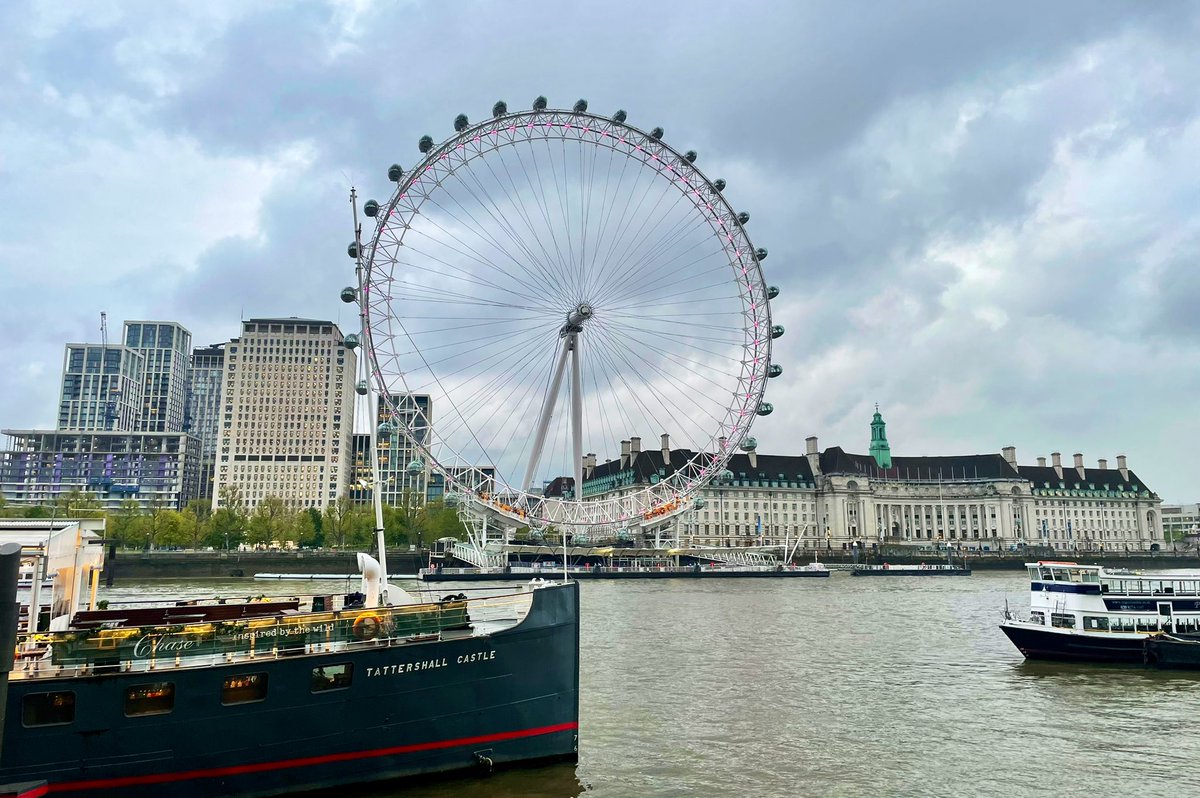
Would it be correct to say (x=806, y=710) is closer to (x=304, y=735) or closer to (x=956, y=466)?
(x=304, y=735)

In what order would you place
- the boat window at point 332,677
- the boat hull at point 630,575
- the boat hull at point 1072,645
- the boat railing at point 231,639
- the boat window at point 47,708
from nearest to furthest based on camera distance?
the boat window at point 47,708 < the boat railing at point 231,639 < the boat window at point 332,677 < the boat hull at point 1072,645 < the boat hull at point 630,575

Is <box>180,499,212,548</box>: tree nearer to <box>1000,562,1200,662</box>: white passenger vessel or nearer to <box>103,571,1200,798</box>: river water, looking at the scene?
<box>103,571,1200,798</box>: river water

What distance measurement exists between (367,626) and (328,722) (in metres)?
1.87

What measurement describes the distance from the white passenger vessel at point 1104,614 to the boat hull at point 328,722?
24.4 m

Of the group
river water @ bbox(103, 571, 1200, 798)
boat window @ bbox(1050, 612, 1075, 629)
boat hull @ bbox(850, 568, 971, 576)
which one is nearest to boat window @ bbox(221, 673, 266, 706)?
river water @ bbox(103, 571, 1200, 798)

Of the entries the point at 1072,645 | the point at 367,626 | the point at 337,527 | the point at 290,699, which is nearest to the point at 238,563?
the point at 337,527

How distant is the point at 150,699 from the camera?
1574 centimetres

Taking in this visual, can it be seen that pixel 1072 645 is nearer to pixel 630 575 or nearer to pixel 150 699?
pixel 150 699

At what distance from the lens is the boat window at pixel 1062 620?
118ft

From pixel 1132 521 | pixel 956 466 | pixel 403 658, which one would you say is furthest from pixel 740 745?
pixel 1132 521

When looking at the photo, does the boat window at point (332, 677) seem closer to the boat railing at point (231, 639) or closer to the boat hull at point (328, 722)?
the boat hull at point (328, 722)

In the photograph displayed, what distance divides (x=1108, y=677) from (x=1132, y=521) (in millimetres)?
191610

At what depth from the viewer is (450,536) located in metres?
131

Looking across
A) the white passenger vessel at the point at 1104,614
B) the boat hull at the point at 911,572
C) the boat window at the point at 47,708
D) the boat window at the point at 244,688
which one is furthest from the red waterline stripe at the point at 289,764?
the boat hull at the point at 911,572
